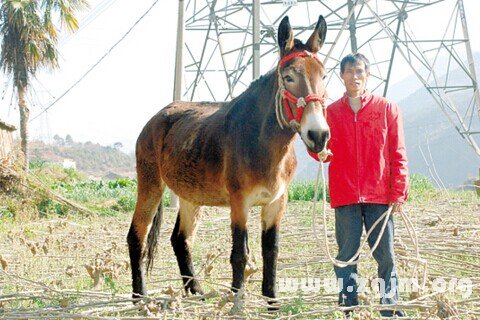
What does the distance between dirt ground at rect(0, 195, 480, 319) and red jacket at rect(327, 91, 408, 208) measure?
0.47 m

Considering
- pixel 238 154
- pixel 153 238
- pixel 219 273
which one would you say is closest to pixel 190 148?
pixel 238 154

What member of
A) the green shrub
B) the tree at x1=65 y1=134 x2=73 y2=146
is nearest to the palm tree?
the green shrub

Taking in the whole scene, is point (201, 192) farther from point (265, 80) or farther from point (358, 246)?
point (358, 246)

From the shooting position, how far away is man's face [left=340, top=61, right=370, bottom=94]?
468 cm

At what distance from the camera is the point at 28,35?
2223 cm

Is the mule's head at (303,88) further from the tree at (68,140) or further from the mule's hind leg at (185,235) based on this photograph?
the tree at (68,140)

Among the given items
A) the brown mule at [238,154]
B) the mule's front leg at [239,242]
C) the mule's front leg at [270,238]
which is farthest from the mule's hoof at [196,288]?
the mule's front leg at [239,242]

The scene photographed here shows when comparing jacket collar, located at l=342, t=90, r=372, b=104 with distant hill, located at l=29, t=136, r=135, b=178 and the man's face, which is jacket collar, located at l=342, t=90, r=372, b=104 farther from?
distant hill, located at l=29, t=136, r=135, b=178

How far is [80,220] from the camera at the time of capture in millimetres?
13914

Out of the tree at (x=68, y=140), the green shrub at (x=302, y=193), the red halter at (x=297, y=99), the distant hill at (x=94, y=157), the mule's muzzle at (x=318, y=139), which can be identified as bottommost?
the mule's muzzle at (x=318, y=139)

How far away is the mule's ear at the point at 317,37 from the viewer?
470 cm

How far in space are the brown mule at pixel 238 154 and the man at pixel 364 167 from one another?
1.17 ft

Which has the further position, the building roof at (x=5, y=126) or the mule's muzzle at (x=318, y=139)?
the building roof at (x=5, y=126)

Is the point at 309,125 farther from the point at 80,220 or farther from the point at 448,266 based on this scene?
the point at 80,220
